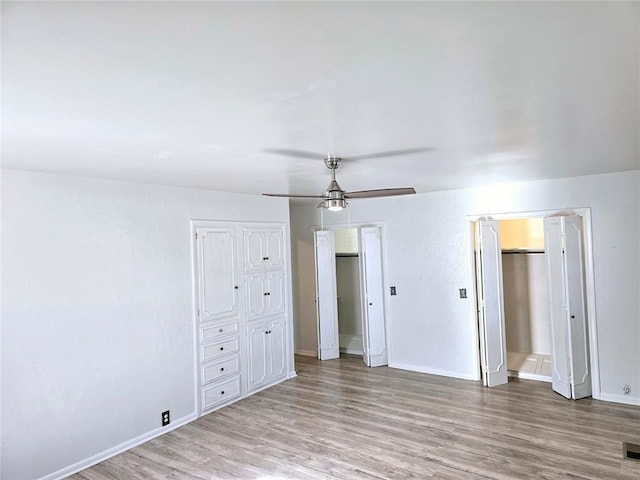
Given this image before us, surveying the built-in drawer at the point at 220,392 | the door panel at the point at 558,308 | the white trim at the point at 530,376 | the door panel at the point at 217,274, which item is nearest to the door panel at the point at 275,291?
the door panel at the point at 217,274

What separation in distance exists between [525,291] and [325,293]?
2983 mm

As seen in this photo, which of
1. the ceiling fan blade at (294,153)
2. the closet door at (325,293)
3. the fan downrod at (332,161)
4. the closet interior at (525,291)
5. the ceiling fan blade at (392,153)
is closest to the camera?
the ceiling fan blade at (294,153)

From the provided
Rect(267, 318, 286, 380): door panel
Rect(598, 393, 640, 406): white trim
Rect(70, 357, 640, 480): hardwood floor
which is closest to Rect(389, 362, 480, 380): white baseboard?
Rect(70, 357, 640, 480): hardwood floor

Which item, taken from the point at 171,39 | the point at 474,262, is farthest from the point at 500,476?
the point at 171,39

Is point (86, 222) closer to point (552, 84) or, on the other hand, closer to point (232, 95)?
point (232, 95)

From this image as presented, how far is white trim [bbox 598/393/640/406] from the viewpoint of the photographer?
13.4 ft

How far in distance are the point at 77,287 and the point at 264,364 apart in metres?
2.49

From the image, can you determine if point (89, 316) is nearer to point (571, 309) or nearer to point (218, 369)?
point (218, 369)

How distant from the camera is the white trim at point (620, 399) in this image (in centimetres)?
410

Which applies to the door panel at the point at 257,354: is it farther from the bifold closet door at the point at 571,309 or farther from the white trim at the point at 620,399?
the white trim at the point at 620,399

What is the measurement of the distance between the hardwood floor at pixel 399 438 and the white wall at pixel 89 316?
0.37 meters

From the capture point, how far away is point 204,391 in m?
4.27

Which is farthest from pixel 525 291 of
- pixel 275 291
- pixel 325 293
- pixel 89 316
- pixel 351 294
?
pixel 89 316

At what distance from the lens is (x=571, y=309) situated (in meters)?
4.33
